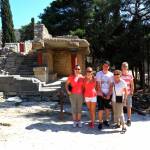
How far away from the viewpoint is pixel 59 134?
9961 mm

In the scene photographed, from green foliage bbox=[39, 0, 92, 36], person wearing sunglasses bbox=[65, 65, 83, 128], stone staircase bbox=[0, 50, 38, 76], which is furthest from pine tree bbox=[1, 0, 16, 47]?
person wearing sunglasses bbox=[65, 65, 83, 128]

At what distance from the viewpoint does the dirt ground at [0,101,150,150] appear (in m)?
8.91

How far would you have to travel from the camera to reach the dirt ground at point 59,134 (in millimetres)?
8906

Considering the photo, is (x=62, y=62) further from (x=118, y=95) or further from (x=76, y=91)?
(x=118, y=95)

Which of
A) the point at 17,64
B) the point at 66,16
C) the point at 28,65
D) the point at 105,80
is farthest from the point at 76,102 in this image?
the point at 66,16

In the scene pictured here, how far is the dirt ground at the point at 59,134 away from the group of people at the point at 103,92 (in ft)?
1.22

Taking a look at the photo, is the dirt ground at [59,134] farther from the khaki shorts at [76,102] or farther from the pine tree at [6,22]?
the pine tree at [6,22]

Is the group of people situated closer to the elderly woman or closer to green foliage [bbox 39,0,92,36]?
the elderly woman

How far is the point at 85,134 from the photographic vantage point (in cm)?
995

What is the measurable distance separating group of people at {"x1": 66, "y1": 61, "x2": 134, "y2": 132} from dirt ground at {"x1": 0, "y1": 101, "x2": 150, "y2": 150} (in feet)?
1.22

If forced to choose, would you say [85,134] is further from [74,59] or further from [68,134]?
[74,59]

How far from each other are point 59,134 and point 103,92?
1.71 m

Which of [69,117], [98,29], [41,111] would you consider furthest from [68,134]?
[98,29]

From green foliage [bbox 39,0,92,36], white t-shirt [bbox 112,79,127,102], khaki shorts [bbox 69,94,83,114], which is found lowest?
khaki shorts [bbox 69,94,83,114]
